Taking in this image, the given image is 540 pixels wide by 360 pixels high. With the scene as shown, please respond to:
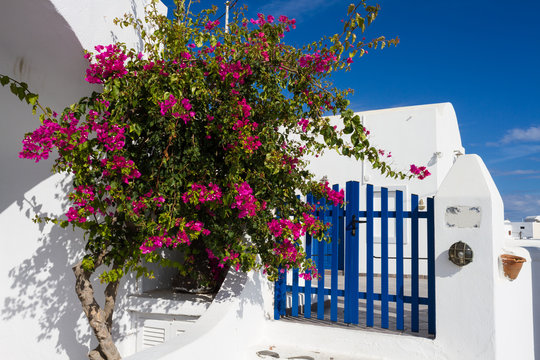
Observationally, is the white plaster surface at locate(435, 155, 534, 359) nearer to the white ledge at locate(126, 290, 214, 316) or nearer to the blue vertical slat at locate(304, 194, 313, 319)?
the blue vertical slat at locate(304, 194, 313, 319)

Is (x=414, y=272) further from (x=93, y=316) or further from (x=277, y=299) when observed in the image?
(x=93, y=316)

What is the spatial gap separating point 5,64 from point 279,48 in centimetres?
248

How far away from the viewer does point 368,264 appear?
14.8ft

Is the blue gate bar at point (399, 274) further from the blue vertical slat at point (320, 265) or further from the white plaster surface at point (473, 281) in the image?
the blue vertical slat at point (320, 265)

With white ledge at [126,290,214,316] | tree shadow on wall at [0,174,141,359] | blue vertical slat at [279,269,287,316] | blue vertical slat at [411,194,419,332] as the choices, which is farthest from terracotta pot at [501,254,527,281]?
tree shadow on wall at [0,174,141,359]

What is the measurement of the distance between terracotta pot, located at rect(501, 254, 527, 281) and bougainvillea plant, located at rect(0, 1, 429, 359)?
1219 millimetres

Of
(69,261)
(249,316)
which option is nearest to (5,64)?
(69,261)

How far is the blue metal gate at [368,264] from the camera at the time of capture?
438 centimetres

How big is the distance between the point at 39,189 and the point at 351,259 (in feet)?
10.6

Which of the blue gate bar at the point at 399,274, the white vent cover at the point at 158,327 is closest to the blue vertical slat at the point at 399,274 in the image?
the blue gate bar at the point at 399,274

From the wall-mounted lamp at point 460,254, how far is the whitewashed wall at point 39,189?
146 inches

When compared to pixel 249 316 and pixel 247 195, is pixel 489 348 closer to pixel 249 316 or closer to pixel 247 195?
pixel 249 316

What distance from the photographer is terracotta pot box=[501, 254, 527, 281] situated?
407cm

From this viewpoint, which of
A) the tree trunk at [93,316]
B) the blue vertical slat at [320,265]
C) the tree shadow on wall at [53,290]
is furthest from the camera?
the blue vertical slat at [320,265]
